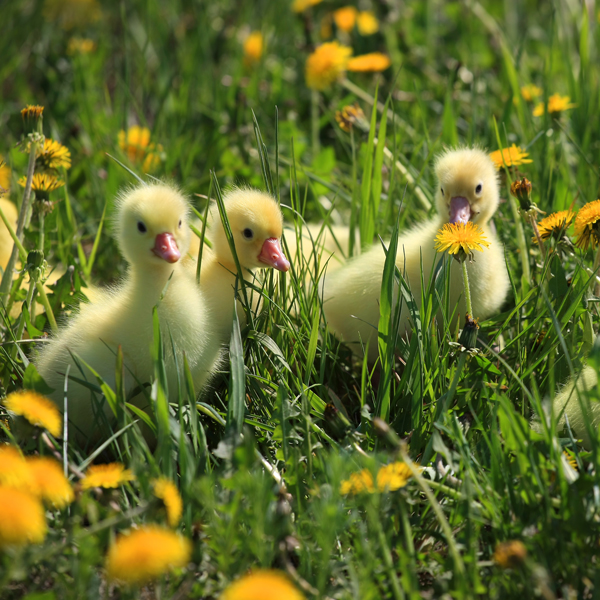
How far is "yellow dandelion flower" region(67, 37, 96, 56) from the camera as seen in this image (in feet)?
13.9

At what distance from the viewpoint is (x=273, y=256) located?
6.86 feet

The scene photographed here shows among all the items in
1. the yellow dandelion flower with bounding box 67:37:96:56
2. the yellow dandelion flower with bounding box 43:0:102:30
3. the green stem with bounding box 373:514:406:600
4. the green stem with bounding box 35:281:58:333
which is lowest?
the green stem with bounding box 373:514:406:600

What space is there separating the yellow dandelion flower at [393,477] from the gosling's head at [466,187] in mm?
954

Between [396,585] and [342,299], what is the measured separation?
1177 millimetres

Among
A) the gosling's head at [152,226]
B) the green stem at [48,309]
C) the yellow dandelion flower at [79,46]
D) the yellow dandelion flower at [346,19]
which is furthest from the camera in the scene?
the yellow dandelion flower at [346,19]

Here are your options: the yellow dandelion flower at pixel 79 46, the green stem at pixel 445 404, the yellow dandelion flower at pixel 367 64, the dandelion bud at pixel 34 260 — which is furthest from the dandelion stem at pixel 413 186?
the yellow dandelion flower at pixel 79 46

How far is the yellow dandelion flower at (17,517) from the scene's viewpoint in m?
1.09

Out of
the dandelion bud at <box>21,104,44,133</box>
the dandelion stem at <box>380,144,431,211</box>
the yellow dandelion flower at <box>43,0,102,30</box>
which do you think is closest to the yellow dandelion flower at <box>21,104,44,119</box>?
the dandelion bud at <box>21,104,44,133</box>

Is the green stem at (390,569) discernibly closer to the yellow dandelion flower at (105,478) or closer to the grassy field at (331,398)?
the grassy field at (331,398)

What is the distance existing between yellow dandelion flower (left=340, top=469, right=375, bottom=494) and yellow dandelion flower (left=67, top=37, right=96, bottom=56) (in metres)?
3.61

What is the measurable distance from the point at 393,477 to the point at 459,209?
3.51 feet

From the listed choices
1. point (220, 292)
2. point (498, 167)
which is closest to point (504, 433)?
point (220, 292)

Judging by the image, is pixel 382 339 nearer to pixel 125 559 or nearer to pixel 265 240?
pixel 265 240

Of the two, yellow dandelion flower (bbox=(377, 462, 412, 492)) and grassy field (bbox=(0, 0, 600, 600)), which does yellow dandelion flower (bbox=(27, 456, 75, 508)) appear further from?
yellow dandelion flower (bbox=(377, 462, 412, 492))
